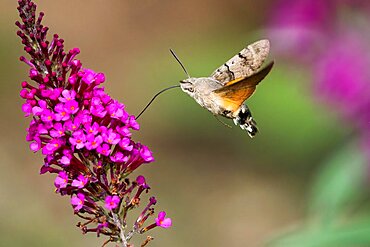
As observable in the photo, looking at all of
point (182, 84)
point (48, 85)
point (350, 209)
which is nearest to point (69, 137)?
point (48, 85)

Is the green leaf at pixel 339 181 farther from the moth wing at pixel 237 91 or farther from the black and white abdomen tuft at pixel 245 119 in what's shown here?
the moth wing at pixel 237 91

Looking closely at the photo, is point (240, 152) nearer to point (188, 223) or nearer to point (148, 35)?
point (188, 223)

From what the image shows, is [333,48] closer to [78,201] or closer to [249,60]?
[249,60]

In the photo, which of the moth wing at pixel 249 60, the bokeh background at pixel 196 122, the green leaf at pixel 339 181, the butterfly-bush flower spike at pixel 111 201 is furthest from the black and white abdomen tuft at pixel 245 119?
the bokeh background at pixel 196 122

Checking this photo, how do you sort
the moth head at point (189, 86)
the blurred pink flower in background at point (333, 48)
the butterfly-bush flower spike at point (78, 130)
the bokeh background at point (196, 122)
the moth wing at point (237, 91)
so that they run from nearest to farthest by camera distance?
the butterfly-bush flower spike at point (78, 130) → the moth wing at point (237, 91) → the moth head at point (189, 86) → the blurred pink flower in background at point (333, 48) → the bokeh background at point (196, 122)

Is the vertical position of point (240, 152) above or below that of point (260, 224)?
above

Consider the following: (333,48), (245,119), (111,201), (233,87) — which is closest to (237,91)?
(233,87)
